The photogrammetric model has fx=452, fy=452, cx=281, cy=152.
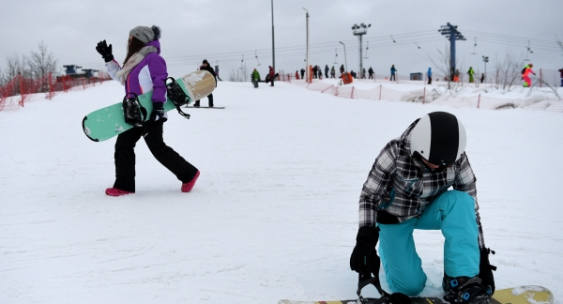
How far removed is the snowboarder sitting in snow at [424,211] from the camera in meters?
2.21

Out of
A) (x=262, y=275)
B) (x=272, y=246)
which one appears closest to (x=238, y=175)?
(x=272, y=246)

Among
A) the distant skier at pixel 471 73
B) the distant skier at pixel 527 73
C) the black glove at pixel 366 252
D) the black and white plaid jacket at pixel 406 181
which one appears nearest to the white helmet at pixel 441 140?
the black and white plaid jacket at pixel 406 181

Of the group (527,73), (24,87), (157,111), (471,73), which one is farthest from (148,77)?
(471,73)

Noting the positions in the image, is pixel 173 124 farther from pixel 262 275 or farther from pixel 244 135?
pixel 262 275

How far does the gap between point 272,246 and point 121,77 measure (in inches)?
97.6

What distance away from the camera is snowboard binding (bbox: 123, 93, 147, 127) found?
448 cm

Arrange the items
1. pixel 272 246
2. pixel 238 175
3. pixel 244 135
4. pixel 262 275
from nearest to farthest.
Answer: pixel 262 275
pixel 272 246
pixel 238 175
pixel 244 135

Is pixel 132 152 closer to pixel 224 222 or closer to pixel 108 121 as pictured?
pixel 108 121

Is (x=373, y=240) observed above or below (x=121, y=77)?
below

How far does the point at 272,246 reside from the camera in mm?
3525

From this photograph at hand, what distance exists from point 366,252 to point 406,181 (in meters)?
0.45

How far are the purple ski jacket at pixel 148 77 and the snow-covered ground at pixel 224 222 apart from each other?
3.68ft

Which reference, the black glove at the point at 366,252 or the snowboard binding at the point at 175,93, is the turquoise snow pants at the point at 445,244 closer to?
the black glove at the point at 366,252

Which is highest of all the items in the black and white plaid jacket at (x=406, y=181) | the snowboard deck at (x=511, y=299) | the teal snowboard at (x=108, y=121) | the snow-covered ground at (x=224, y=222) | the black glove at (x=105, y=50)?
the black glove at (x=105, y=50)
